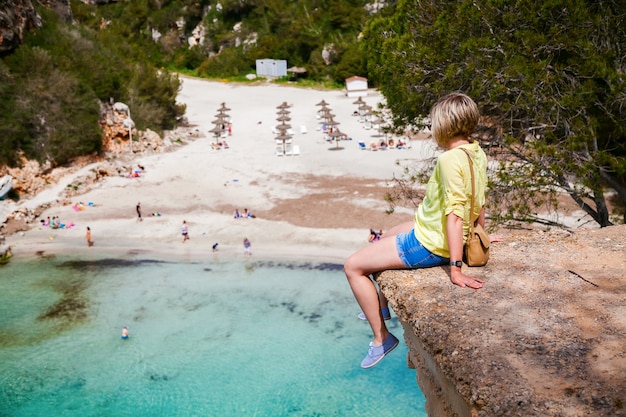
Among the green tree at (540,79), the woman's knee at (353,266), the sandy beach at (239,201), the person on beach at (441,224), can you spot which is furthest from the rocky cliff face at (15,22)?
the person on beach at (441,224)

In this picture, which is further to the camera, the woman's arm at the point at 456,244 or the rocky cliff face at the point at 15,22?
the rocky cliff face at the point at 15,22

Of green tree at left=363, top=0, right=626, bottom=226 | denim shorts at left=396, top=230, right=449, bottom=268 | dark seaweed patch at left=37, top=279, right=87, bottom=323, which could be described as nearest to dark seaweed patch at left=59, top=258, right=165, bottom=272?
dark seaweed patch at left=37, top=279, right=87, bottom=323

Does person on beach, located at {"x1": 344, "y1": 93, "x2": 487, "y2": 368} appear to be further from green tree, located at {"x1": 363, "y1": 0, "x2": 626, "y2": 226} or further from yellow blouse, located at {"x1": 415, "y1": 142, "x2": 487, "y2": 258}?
green tree, located at {"x1": 363, "y1": 0, "x2": 626, "y2": 226}

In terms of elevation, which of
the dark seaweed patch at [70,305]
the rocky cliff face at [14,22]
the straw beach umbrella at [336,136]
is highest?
the rocky cliff face at [14,22]

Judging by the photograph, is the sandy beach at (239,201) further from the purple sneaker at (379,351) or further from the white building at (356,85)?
the purple sneaker at (379,351)

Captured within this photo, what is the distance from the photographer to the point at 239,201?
91.9 feet

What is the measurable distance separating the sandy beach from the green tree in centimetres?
729

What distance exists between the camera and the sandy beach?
75.6ft

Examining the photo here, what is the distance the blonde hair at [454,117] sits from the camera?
406 cm

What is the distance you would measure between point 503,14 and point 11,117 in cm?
2738

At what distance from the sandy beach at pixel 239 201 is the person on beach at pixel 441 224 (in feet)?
50.7

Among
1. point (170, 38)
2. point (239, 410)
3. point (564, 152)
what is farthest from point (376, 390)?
point (170, 38)

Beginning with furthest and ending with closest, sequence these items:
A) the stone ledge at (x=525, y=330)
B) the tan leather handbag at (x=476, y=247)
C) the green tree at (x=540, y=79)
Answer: the green tree at (x=540, y=79), the tan leather handbag at (x=476, y=247), the stone ledge at (x=525, y=330)

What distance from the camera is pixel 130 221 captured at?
25.5 metres
